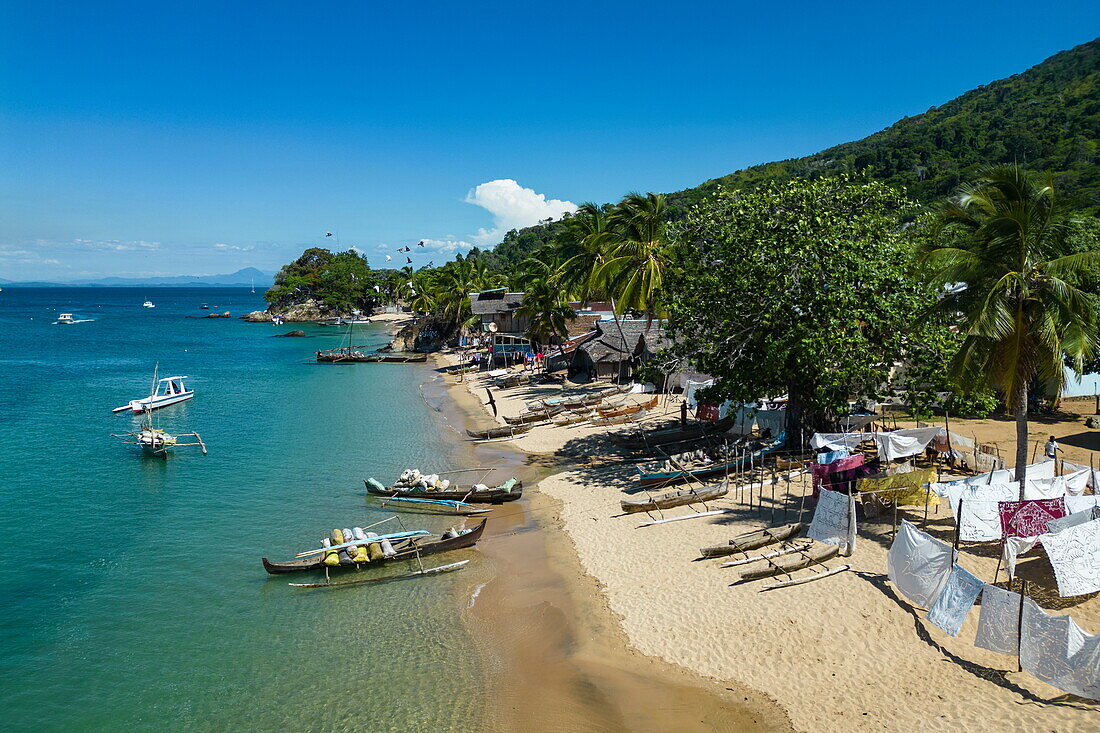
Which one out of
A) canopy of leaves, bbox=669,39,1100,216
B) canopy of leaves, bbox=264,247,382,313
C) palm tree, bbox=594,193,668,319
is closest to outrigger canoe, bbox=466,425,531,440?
palm tree, bbox=594,193,668,319

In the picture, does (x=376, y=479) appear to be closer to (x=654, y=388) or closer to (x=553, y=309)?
(x=654, y=388)

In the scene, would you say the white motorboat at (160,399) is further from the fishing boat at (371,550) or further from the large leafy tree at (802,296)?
the large leafy tree at (802,296)

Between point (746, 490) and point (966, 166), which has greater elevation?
point (966, 166)

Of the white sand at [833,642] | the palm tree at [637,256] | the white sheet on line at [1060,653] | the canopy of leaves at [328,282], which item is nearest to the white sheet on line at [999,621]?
the white sheet on line at [1060,653]

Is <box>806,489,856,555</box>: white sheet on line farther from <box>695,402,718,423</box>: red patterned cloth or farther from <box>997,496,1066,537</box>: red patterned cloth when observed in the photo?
<box>695,402,718,423</box>: red patterned cloth

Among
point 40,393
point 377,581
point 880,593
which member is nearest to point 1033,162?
point 880,593

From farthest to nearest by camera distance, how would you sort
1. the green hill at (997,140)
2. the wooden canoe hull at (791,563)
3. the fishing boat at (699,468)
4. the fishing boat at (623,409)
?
1. the green hill at (997,140)
2. the fishing boat at (623,409)
3. the fishing boat at (699,468)
4. the wooden canoe hull at (791,563)
